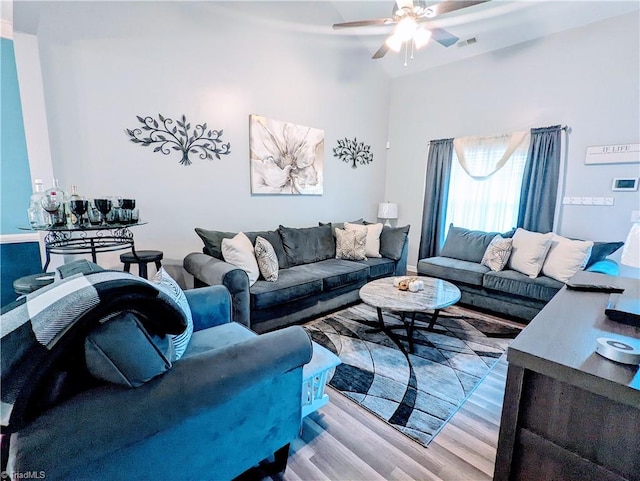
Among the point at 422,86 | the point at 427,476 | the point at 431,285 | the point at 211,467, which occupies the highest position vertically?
the point at 422,86

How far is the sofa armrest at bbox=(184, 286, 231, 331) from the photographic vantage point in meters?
1.80

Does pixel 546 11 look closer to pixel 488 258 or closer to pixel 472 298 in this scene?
pixel 488 258

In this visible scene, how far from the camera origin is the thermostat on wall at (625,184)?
310 centimetres

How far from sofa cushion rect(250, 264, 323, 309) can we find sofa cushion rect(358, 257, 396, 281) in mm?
805

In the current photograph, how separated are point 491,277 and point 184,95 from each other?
3603 mm

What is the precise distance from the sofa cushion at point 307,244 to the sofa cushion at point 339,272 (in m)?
0.13

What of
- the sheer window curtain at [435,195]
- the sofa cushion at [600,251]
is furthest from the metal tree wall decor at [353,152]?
the sofa cushion at [600,251]

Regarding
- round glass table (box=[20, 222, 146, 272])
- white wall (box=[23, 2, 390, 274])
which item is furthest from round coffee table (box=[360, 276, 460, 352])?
round glass table (box=[20, 222, 146, 272])

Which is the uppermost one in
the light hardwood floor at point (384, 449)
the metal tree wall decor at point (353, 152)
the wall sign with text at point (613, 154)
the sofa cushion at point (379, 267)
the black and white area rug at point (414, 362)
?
the metal tree wall decor at point (353, 152)

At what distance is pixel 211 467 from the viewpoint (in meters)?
1.10

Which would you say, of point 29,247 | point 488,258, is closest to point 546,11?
point 488,258

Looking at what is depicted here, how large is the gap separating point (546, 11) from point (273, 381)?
458cm

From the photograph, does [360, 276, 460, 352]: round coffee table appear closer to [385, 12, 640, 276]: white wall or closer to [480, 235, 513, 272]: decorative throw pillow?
[480, 235, 513, 272]: decorative throw pillow

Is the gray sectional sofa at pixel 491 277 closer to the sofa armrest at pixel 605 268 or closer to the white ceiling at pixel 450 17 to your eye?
the sofa armrest at pixel 605 268
